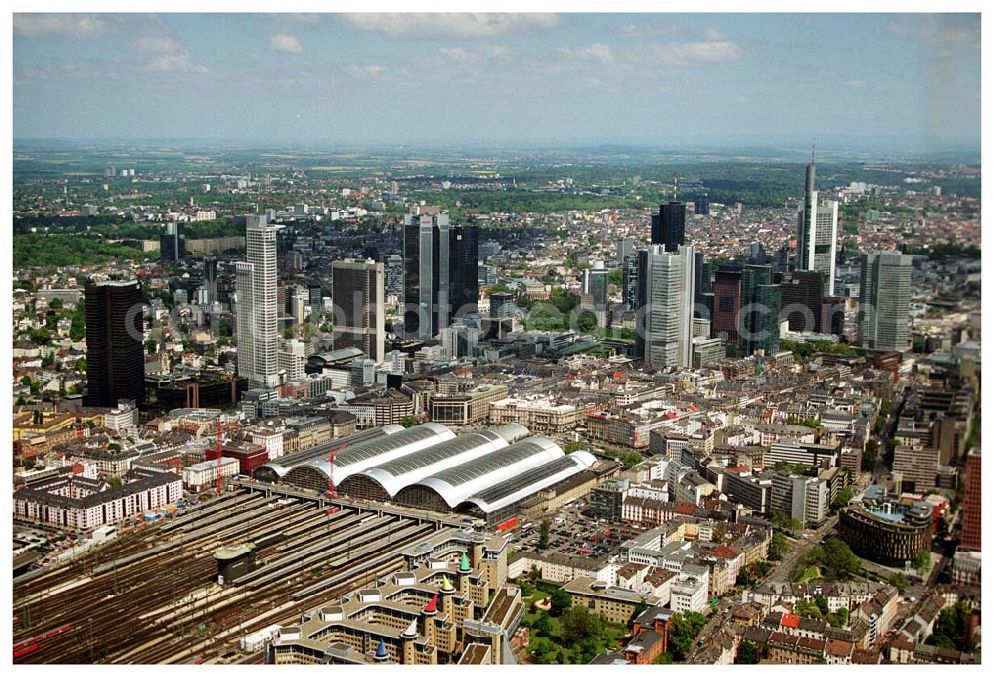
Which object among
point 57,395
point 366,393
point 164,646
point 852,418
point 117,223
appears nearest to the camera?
point 164,646

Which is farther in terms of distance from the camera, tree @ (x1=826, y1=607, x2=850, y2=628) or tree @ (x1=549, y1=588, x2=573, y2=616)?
tree @ (x1=549, y1=588, x2=573, y2=616)

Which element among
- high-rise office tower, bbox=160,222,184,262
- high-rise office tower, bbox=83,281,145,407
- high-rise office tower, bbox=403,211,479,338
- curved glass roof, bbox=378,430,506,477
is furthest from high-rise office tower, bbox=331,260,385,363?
curved glass roof, bbox=378,430,506,477

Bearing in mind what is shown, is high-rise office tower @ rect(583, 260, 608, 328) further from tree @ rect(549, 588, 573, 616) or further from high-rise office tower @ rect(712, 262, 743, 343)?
tree @ rect(549, 588, 573, 616)

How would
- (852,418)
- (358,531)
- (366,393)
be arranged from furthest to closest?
(366,393), (852,418), (358,531)

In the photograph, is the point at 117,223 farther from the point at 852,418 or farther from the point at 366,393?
the point at 852,418

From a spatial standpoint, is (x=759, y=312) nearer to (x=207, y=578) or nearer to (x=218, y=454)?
(x=218, y=454)

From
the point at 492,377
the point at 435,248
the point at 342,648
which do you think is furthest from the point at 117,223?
the point at 342,648
